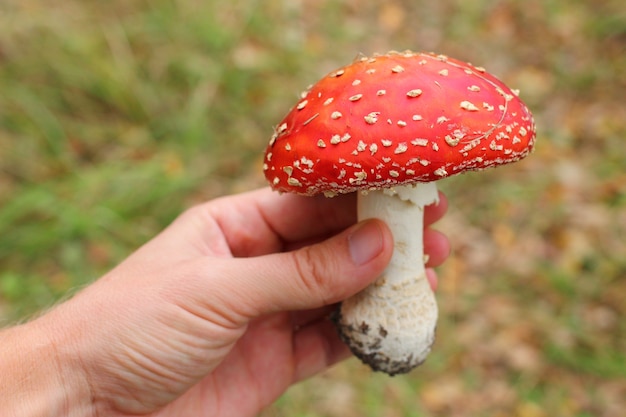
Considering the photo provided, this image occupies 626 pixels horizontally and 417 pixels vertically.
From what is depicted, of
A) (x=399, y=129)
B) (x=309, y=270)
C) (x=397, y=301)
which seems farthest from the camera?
(x=397, y=301)

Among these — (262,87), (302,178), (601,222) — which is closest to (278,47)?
(262,87)

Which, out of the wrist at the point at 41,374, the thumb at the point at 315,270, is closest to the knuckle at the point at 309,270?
the thumb at the point at 315,270

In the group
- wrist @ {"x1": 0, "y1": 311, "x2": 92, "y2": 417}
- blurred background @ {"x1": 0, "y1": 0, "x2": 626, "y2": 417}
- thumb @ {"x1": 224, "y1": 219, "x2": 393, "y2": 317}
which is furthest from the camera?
blurred background @ {"x1": 0, "y1": 0, "x2": 626, "y2": 417}

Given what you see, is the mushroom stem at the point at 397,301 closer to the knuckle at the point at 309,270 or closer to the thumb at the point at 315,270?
the thumb at the point at 315,270

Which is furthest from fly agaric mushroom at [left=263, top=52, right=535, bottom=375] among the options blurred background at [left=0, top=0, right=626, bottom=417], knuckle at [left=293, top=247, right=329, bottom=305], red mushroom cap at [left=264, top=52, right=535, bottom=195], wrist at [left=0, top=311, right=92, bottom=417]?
blurred background at [left=0, top=0, right=626, bottom=417]

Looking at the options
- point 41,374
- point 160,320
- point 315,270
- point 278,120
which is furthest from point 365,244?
point 278,120

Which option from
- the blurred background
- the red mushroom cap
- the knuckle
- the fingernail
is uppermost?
the red mushroom cap

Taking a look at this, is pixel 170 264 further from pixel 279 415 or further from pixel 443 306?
pixel 443 306

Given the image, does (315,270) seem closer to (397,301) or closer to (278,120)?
A: (397,301)

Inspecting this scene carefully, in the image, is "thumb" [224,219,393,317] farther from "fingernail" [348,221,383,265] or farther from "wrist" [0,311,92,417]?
"wrist" [0,311,92,417]
